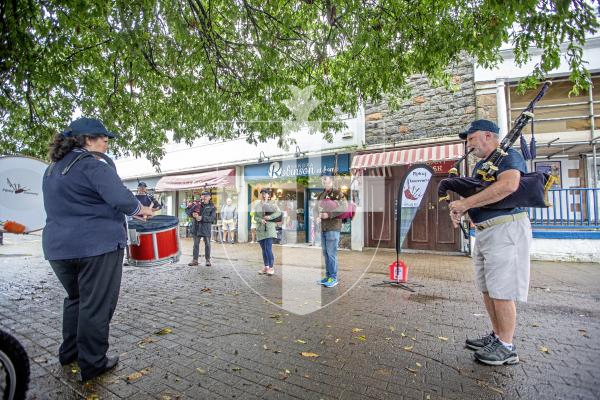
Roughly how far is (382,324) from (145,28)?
4920 millimetres

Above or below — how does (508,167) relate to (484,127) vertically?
below

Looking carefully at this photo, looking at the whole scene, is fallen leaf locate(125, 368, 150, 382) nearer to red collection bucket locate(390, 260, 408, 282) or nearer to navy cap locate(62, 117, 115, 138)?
navy cap locate(62, 117, 115, 138)

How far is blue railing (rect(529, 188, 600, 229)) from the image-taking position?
9.45 m

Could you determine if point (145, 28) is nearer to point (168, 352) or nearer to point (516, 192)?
point (168, 352)

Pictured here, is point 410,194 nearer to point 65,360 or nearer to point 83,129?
point 83,129

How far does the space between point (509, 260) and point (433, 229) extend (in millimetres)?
9247

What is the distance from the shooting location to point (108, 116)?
6.91 m

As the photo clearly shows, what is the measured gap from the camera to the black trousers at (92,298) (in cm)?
265

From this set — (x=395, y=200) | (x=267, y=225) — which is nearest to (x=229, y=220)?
(x=395, y=200)

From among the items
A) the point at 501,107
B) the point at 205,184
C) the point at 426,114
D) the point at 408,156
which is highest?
the point at 426,114

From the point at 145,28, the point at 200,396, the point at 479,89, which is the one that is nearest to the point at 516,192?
the point at 200,396

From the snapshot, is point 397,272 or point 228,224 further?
point 228,224

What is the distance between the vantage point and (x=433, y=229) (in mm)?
11617

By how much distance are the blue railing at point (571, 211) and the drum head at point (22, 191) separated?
12088 mm
